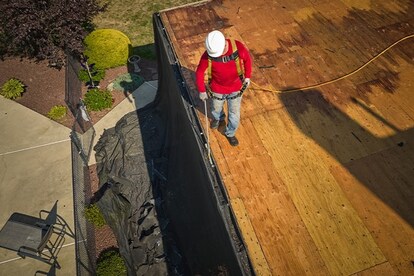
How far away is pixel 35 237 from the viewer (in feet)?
22.3

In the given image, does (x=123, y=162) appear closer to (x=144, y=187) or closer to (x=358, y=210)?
(x=144, y=187)

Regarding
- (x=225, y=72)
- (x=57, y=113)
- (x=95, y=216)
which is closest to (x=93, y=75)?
(x=57, y=113)

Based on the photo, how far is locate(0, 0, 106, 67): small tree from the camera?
9406 millimetres

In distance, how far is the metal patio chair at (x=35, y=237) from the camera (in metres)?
6.74

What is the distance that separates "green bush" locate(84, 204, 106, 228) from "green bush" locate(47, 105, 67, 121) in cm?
372

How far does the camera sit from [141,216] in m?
7.30

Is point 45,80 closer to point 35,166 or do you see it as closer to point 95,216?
point 35,166

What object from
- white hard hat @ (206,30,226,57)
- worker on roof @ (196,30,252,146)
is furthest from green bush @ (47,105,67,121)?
white hard hat @ (206,30,226,57)

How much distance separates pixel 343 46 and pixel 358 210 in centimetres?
416

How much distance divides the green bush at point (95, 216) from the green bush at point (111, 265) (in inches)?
31.8

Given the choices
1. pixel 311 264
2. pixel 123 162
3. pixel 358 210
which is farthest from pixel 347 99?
pixel 123 162

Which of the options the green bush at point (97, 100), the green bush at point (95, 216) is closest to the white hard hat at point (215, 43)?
the green bush at point (95, 216)

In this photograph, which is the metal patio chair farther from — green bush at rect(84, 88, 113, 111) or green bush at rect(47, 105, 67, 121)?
green bush at rect(84, 88, 113, 111)

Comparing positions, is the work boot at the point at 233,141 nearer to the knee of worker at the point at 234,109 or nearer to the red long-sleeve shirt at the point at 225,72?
the knee of worker at the point at 234,109
